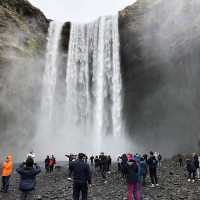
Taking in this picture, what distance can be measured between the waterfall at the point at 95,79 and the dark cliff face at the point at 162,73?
2001 mm

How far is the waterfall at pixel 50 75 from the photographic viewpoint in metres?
46.5

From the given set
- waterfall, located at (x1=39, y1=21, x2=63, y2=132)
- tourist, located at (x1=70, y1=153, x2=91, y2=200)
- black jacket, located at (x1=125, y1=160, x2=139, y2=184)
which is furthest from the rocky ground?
waterfall, located at (x1=39, y1=21, x2=63, y2=132)

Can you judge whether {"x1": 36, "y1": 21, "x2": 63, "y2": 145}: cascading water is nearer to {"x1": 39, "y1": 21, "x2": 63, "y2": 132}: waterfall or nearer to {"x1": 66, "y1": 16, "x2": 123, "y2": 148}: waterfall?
{"x1": 39, "y1": 21, "x2": 63, "y2": 132}: waterfall

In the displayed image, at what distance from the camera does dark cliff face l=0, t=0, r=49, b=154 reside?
40.8 metres

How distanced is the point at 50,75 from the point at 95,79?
8.26 metres

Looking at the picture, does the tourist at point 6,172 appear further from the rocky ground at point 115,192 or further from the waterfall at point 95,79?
the waterfall at point 95,79

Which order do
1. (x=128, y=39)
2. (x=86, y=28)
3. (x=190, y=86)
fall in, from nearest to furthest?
(x=190, y=86)
(x=128, y=39)
(x=86, y=28)

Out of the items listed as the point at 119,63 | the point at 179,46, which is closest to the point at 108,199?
the point at 179,46

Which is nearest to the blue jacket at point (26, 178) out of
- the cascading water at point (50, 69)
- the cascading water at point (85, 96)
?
the cascading water at point (85, 96)

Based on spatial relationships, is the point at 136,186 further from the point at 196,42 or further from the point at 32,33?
the point at 32,33

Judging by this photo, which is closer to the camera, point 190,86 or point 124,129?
point 190,86

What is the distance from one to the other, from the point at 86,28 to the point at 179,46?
1925 cm

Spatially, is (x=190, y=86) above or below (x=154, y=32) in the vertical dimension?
below

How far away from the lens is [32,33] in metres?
50.3
